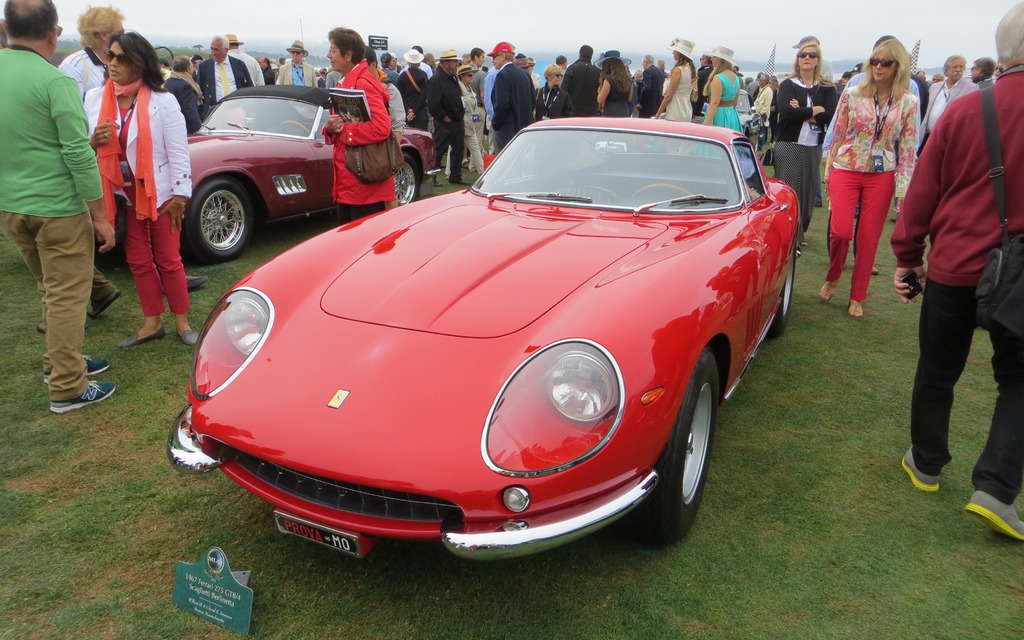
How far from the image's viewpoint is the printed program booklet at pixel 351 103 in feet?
15.1

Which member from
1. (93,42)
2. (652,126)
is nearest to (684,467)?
(652,126)

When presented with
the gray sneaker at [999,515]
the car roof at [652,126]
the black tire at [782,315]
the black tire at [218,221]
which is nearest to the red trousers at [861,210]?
the black tire at [782,315]

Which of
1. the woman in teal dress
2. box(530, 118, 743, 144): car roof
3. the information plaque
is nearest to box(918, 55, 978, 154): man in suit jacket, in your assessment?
the woman in teal dress

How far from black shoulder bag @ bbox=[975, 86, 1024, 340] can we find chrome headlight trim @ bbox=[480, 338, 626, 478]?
1.41m

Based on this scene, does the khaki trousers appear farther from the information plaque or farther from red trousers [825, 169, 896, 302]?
red trousers [825, 169, 896, 302]

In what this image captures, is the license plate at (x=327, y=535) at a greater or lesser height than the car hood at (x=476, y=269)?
lesser

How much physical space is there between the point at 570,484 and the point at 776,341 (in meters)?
3.26

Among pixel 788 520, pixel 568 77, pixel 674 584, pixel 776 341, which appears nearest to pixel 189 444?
pixel 674 584

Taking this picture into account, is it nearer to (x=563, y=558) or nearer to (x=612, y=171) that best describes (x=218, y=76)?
(x=612, y=171)

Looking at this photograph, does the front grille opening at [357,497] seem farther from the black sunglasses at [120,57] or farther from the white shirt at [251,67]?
the white shirt at [251,67]

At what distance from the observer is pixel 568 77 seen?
9680 millimetres

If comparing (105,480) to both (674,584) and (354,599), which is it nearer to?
(354,599)

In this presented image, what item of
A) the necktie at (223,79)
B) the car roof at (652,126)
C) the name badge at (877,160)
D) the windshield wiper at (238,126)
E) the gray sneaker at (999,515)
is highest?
the necktie at (223,79)

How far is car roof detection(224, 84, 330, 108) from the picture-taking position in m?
7.24
